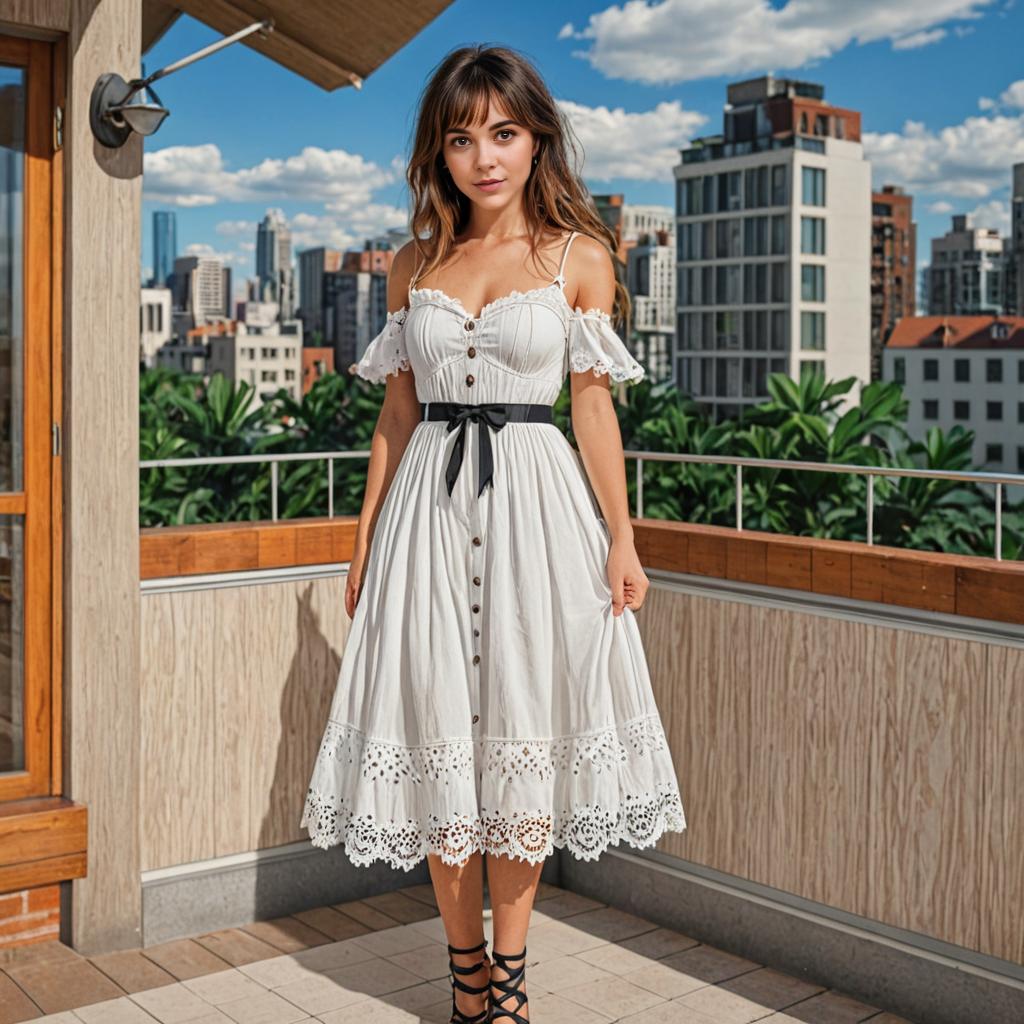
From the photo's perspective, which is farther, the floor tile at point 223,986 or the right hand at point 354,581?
the floor tile at point 223,986

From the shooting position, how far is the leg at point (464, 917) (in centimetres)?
224

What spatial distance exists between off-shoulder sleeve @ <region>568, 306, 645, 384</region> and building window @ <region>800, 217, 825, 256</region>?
55032 mm

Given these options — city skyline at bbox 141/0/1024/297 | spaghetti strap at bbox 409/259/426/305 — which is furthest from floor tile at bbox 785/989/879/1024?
city skyline at bbox 141/0/1024/297

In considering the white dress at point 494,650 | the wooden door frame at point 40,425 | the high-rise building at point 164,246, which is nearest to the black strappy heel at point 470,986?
the white dress at point 494,650

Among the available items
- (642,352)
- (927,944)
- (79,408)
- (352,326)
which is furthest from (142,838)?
(642,352)

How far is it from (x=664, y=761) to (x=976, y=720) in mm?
512

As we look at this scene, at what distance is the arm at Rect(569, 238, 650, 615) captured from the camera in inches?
86.1

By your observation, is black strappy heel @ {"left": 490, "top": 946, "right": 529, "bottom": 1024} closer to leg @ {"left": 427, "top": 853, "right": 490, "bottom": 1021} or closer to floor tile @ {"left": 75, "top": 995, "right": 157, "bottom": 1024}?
leg @ {"left": 427, "top": 853, "right": 490, "bottom": 1021}

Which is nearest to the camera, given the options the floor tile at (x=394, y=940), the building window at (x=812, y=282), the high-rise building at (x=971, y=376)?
the floor tile at (x=394, y=940)

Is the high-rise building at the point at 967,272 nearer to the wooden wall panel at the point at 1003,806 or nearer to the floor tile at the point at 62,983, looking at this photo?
the wooden wall panel at the point at 1003,806

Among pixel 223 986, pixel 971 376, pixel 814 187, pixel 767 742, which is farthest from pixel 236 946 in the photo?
pixel 814 187

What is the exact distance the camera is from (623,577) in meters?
2.18

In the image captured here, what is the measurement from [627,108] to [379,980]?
63.1 meters

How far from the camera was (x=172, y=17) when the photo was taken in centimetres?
381
